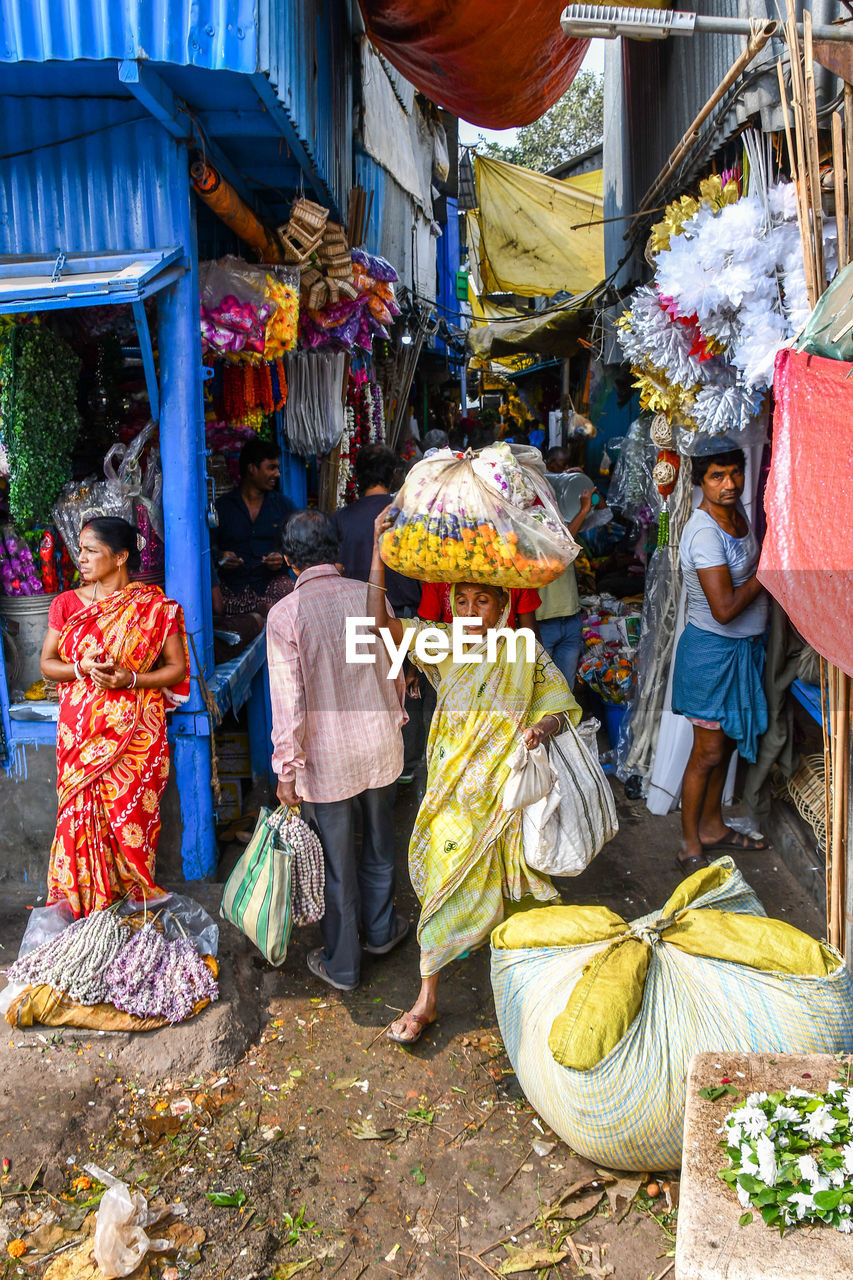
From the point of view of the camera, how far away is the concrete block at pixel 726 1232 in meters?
1.68

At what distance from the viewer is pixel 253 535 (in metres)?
5.30

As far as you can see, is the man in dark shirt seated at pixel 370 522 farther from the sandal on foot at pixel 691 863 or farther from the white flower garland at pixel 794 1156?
the white flower garland at pixel 794 1156

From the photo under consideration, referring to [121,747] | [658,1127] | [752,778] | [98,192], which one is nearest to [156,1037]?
[121,747]

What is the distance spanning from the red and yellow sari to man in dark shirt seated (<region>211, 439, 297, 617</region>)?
1.63 m

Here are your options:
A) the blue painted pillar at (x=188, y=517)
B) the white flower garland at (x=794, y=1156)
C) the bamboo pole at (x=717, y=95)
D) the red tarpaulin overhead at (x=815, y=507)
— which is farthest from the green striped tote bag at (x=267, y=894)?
the bamboo pole at (x=717, y=95)

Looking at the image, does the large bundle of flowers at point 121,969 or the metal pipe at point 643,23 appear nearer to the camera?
the metal pipe at point 643,23

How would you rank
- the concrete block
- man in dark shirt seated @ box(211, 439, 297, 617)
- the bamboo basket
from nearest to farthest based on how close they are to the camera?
the concrete block
the bamboo basket
man in dark shirt seated @ box(211, 439, 297, 617)

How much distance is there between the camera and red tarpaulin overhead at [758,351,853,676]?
218cm

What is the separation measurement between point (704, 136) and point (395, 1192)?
4652 millimetres

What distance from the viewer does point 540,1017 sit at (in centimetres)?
274

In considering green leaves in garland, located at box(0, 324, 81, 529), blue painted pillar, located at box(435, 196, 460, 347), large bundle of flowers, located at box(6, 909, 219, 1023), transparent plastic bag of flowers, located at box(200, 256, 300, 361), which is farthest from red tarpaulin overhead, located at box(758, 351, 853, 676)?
blue painted pillar, located at box(435, 196, 460, 347)

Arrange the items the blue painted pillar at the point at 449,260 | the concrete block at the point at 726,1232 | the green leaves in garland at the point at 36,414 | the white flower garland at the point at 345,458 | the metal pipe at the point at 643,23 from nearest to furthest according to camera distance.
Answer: the concrete block at the point at 726,1232 → the metal pipe at the point at 643,23 → the green leaves in garland at the point at 36,414 → the white flower garland at the point at 345,458 → the blue painted pillar at the point at 449,260

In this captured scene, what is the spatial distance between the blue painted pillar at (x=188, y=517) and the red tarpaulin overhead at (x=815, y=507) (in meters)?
2.54

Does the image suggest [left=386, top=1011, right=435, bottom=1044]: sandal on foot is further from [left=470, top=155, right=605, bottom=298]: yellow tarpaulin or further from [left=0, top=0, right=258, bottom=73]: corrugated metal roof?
[left=470, top=155, right=605, bottom=298]: yellow tarpaulin
